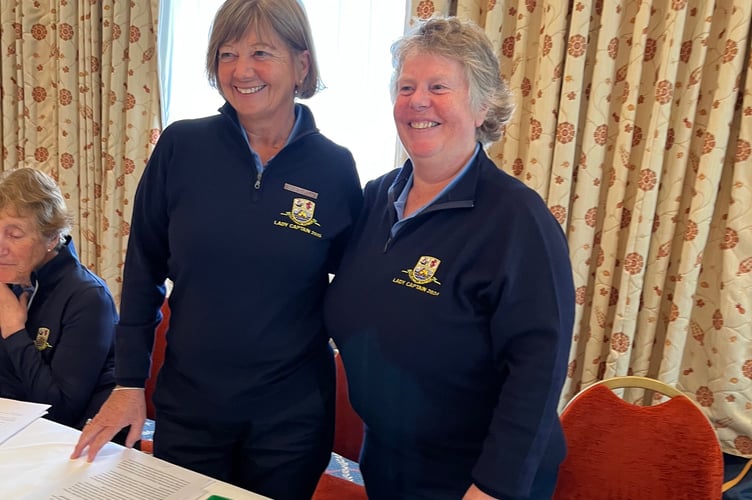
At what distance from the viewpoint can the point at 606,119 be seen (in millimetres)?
1742

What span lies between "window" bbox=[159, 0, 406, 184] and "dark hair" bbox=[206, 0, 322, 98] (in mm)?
1125

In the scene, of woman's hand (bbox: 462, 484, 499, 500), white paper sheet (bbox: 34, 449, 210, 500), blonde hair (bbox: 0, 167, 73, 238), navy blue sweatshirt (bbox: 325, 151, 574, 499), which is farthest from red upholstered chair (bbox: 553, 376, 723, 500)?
blonde hair (bbox: 0, 167, 73, 238)

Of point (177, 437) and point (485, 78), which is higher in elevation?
point (485, 78)

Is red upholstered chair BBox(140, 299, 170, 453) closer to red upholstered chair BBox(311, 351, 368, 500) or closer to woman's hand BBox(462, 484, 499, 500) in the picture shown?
red upholstered chair BBox(311, 351, 368, 500)

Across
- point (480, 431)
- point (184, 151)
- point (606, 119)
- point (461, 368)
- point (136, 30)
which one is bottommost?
point (480, 431)

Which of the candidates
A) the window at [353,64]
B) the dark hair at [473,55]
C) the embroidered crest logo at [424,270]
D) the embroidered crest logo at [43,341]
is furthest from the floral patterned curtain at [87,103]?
the embroidered crest logo at [424,270]

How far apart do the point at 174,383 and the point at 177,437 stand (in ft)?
0.34

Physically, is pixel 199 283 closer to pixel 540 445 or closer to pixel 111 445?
pixel 111 445

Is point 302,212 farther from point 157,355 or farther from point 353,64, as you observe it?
point 353,64

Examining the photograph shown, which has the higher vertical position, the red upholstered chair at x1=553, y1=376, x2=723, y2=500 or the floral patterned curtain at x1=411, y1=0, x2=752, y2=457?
the floral patterned curtain at x1=411, y1=0, x2=752, y2=457

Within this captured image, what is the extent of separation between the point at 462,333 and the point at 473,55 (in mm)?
487

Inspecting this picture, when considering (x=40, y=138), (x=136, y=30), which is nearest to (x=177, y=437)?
(x=136, y=30)

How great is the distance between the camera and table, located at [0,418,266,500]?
2.83 feet

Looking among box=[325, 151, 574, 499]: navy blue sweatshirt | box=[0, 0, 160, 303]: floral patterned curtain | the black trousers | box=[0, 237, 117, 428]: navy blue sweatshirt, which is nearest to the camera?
box=[325, 151, 574, 499]: navy blue sweatshirt
